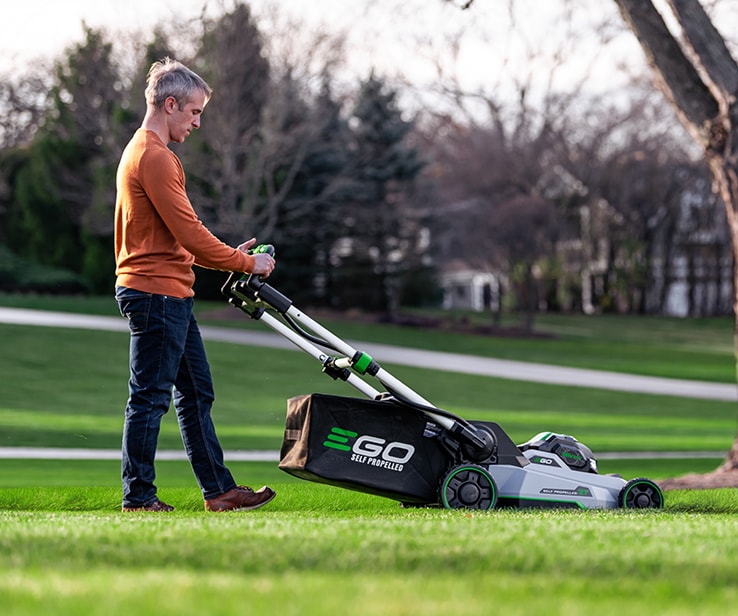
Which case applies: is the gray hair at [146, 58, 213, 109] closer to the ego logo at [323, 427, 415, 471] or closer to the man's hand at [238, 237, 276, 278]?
the man's hand at [238, 237, 276, 278]

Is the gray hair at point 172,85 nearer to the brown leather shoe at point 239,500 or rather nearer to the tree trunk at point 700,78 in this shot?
the brown leather shoe at point 239,500

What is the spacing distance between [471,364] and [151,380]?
63.6 feet

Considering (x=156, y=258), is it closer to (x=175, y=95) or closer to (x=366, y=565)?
(x=175, y=95)

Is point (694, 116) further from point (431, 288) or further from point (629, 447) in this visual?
point (431, 288)

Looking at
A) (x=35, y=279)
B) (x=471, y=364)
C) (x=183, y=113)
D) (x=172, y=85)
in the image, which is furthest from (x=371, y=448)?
(x=35, y=279)

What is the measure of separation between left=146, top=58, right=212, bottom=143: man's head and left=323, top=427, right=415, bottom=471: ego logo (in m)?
1.69

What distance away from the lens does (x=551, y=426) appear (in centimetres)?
1524

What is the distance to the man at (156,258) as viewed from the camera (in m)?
5.73

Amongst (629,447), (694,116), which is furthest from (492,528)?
(629,447)

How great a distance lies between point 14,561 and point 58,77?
112 feet

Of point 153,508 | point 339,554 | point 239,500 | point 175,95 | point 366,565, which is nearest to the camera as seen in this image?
point 366,565

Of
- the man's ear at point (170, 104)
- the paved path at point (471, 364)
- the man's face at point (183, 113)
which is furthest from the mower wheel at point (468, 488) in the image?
the paved path at point (471, 364)

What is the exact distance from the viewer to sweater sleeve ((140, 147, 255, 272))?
18.7 feet

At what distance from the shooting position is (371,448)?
236 inches
